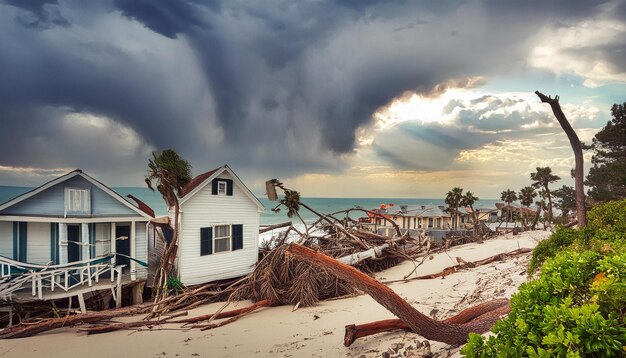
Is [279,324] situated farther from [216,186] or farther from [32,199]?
[32,199]

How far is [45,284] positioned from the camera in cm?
1528

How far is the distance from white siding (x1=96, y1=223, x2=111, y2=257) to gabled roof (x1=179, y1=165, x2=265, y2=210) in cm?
361

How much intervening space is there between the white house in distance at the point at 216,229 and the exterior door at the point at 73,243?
3995 mm

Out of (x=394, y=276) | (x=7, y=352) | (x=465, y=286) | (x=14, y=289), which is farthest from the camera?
(x=394, y=276)

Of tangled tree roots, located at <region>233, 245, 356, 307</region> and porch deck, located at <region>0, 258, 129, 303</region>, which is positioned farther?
tangled tree roots, located at <region>233, 245, 356, 307</region>

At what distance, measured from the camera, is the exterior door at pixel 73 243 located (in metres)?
16.0

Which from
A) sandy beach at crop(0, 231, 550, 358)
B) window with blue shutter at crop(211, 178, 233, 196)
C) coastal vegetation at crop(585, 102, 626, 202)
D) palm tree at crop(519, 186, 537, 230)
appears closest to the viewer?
sandy beach at crop(0, 231, 550, 358)

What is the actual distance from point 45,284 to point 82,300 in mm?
1837

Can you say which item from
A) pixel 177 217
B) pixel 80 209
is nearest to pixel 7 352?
pixel 80 209

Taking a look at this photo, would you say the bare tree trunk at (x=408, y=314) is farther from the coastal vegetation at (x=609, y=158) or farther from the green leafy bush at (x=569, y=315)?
the coastal vegetation at (x=609, y=158)

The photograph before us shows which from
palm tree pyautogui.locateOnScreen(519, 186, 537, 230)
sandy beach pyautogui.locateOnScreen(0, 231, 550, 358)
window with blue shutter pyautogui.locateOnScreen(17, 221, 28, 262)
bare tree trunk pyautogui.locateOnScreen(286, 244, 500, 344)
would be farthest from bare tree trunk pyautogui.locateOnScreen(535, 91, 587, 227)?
palm tree pyautogui.locateOnScreen(519, 186, 537, 230)

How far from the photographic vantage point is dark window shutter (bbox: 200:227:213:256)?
730 inches

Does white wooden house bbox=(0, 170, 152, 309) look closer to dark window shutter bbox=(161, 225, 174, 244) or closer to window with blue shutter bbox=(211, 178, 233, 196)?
dark window shutter bbox=(161, 225, 174, 244)

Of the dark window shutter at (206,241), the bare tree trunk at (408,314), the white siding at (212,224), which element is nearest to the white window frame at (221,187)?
the white siding at (212,224)
